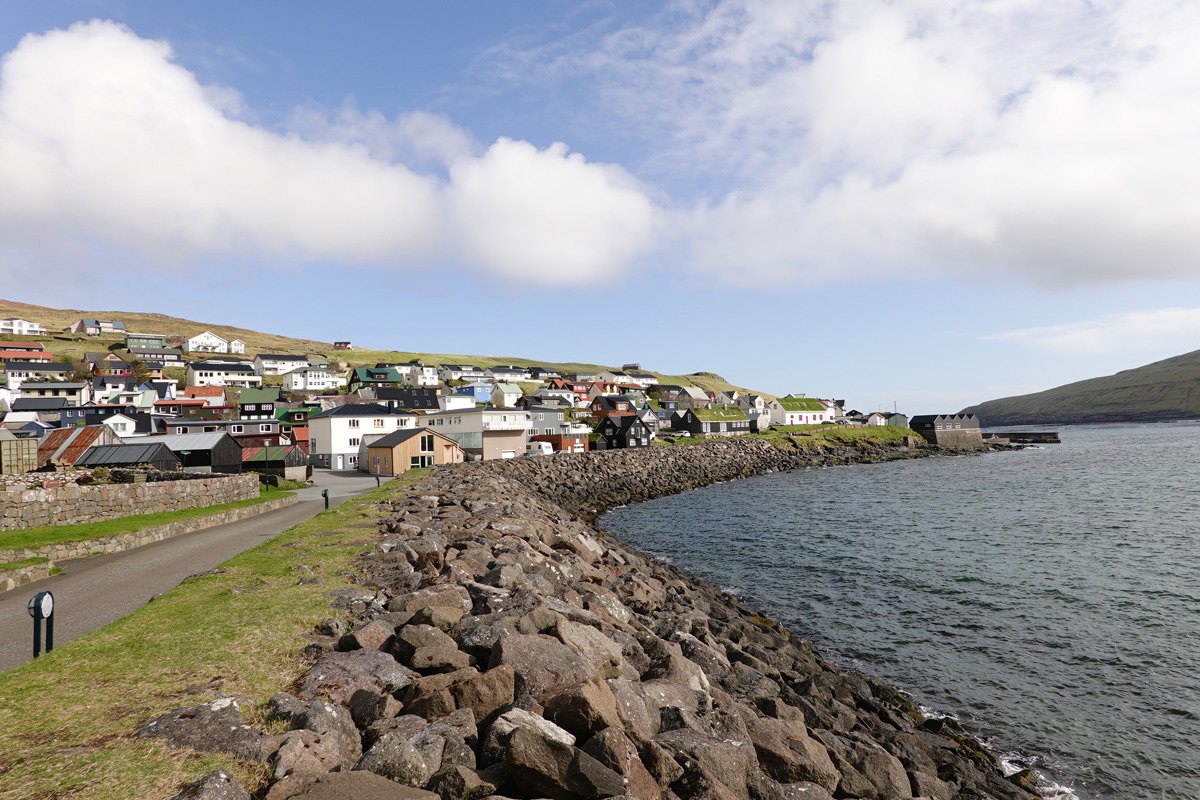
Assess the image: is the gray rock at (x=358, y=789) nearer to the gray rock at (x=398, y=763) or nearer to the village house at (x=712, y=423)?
the gray rock at (x=398, y=763)

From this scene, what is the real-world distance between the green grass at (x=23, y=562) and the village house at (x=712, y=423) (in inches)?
4309

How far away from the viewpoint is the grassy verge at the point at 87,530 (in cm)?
2191

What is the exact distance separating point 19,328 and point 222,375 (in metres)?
89.6

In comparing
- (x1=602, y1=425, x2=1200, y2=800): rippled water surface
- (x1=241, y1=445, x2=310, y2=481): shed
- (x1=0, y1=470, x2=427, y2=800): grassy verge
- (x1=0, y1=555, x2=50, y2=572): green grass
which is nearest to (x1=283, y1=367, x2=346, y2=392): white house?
(x1=241, y1=445, x2=310, y2=481): shed

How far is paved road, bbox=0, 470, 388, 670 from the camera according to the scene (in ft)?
44.5

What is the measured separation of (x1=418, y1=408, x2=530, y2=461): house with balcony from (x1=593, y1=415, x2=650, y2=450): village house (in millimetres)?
19131

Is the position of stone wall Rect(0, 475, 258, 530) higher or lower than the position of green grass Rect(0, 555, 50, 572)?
higher

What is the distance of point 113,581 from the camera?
18.2m

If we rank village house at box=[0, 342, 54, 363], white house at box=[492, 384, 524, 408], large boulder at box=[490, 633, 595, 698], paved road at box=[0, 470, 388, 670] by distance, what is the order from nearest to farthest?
large boulder at box=[490, 633, 595, 698], paved road at box=[0, 470, 388, 670], white house at box=[492, 384, 524, 408], village house at box=[0, 342, 54, 363]

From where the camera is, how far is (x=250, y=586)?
14328 mm

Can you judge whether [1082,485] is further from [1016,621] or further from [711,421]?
[711,421]

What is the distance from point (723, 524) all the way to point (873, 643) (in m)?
25.7

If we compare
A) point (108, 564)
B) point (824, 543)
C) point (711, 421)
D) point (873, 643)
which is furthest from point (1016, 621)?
point (711, 421)

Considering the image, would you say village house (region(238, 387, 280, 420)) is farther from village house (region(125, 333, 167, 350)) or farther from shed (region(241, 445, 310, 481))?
village house (region(125, 333, 167, 350))
